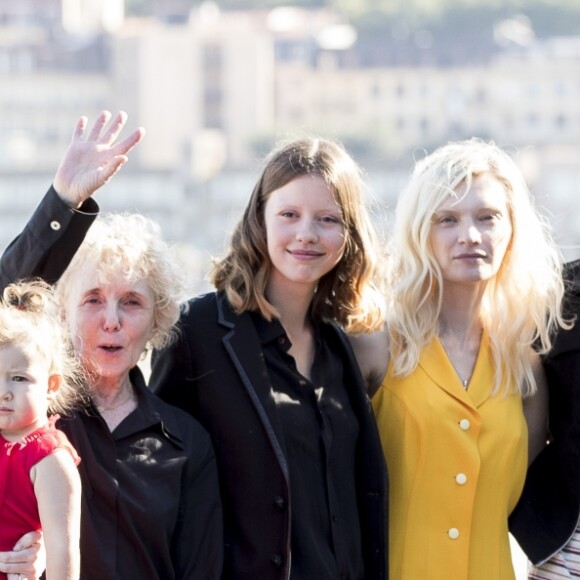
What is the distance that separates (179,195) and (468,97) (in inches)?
628

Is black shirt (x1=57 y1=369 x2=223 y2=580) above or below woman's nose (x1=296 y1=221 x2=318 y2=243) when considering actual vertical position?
below

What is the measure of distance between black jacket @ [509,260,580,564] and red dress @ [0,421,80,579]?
40.1 inches

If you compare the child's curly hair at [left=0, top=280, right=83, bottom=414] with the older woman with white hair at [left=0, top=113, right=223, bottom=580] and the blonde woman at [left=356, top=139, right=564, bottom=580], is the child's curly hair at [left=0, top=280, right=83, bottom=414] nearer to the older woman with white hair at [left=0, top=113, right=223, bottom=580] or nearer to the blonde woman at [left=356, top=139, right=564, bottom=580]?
the older woman with white hair at [left=0, top=113, right=223, bottom=580]

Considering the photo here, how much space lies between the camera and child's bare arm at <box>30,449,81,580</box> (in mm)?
2443

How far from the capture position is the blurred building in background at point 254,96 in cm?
6444

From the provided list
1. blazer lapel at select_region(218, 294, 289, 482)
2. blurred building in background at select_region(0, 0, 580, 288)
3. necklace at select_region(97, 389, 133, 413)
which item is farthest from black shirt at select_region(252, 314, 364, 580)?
blurred building in background at select_region(0, 0, 580, 288)

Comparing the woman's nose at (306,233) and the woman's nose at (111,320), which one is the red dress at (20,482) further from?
the woman's nose at (306,233)

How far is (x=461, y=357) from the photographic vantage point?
3.15m

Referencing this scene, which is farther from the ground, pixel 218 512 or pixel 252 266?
pixel 252 266

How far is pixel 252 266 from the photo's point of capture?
304 cm

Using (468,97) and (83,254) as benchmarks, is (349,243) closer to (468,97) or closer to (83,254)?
(83,254)

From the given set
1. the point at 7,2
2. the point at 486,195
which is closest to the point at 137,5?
the point at 7,2

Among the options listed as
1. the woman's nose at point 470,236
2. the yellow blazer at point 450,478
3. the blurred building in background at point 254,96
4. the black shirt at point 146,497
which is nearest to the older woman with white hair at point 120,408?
the black shirt at point 146,497

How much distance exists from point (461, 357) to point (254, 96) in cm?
6599
